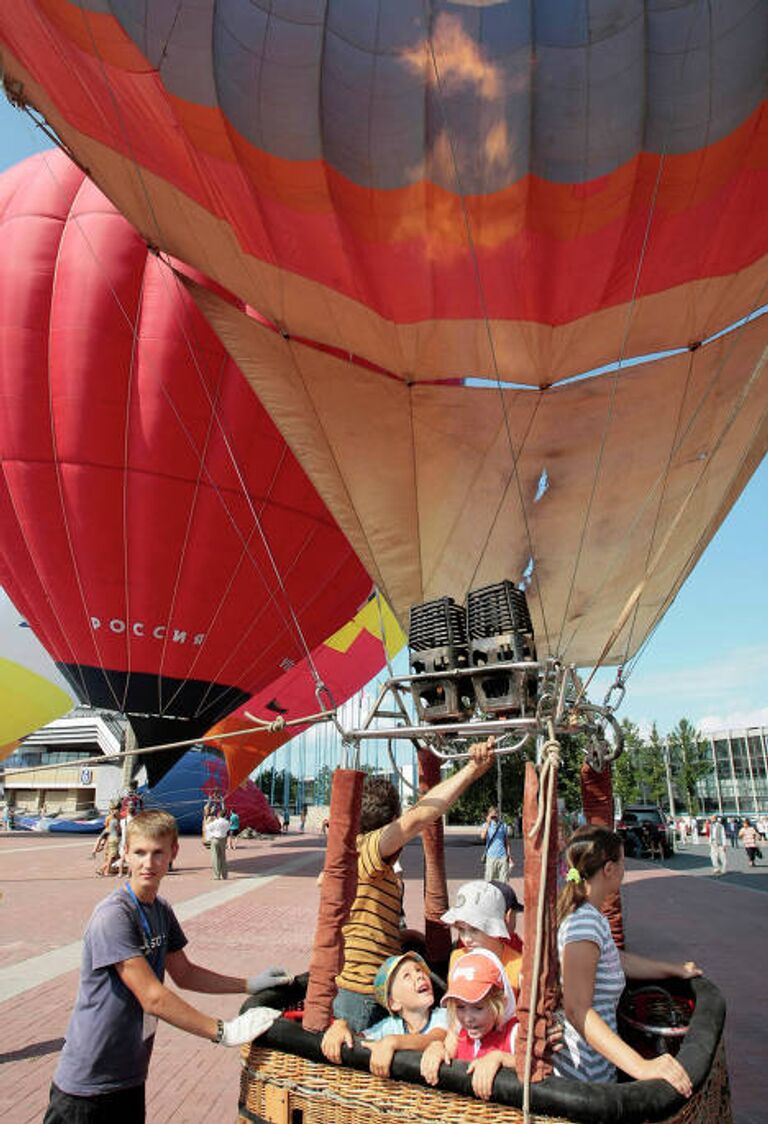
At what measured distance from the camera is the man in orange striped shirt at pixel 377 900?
10.1ft

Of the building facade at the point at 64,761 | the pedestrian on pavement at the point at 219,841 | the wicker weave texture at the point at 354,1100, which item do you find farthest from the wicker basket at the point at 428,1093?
the building facade at the point at 64,761

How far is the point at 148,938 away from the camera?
270 centimetres

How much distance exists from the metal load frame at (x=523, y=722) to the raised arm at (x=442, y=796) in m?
0.09

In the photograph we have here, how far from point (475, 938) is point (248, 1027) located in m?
0.90

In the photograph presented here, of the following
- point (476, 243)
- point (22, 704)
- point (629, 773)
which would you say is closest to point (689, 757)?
point (629, 773)

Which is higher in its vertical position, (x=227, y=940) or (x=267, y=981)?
(x=267, y=981)

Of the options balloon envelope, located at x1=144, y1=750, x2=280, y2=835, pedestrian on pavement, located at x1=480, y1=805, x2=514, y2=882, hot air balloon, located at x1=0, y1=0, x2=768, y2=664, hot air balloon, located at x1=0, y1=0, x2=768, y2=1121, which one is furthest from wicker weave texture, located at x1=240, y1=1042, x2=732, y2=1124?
balloon envelope, located at x1=144, y1=750, x2=280, y2=835

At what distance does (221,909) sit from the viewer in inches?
471

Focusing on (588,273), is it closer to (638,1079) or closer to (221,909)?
(638,1079)

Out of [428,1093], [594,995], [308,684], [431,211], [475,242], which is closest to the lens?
[428,1093]

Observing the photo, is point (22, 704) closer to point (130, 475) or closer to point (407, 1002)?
point (130, 475)

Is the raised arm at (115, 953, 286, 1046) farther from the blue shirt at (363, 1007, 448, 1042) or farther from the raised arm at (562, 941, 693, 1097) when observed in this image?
the raised arm at (562, 941, 693, 1097)

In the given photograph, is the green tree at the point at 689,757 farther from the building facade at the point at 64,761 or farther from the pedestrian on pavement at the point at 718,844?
the building facade at the point at 64,761

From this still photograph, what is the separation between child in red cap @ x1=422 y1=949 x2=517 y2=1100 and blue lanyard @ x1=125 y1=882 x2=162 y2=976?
37.8 inches
